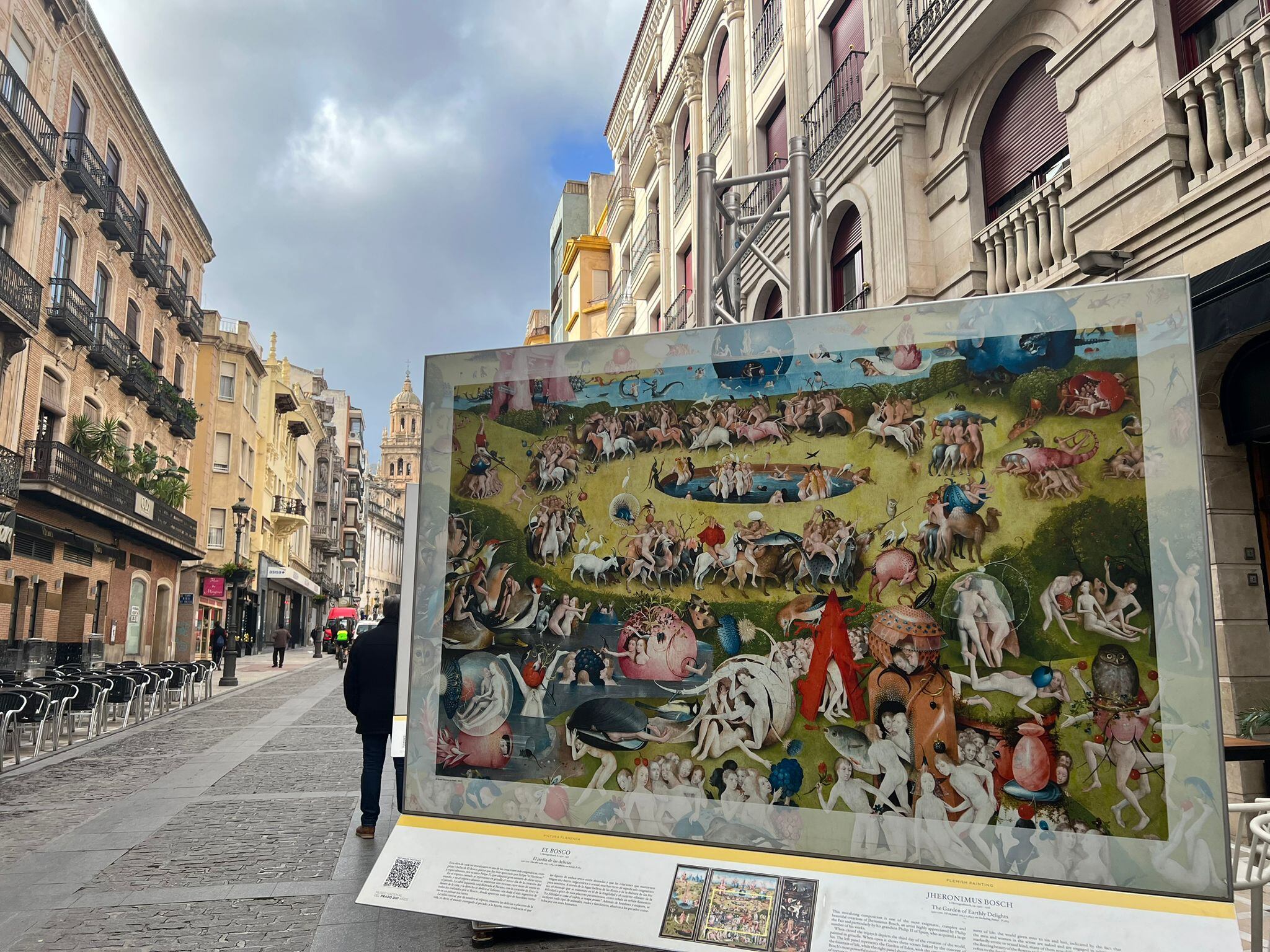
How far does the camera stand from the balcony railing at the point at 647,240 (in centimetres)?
2351

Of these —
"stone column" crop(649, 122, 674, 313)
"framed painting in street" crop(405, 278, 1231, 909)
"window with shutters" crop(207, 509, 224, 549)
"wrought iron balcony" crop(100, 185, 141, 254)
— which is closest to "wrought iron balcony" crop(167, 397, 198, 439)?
"wrought iron balcony" crop(100, 185, 141, 254)

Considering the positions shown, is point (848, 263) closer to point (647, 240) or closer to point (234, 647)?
point (647, 240)

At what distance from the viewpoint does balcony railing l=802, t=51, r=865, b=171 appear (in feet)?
43.0

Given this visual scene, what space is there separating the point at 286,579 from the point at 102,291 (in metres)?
24.9

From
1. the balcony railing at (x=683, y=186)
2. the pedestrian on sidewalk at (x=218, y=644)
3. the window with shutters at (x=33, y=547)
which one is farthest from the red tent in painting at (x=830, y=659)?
the pedestrian on sidewalk at (x=218, y=644)

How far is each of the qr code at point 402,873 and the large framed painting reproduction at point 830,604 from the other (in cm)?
22

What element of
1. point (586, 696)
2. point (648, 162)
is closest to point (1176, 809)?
point (586, 696)

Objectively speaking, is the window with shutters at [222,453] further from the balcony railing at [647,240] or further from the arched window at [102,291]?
the balcony railing at [647,240]

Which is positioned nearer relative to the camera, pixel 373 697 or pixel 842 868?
pixel 842 868

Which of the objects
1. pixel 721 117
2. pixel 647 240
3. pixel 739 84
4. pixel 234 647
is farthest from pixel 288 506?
pixel 739 84

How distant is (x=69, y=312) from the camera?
21.4 m

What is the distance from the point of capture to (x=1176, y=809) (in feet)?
9.73

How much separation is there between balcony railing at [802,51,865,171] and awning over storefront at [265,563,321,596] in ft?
121

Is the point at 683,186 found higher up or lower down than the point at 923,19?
higher up
